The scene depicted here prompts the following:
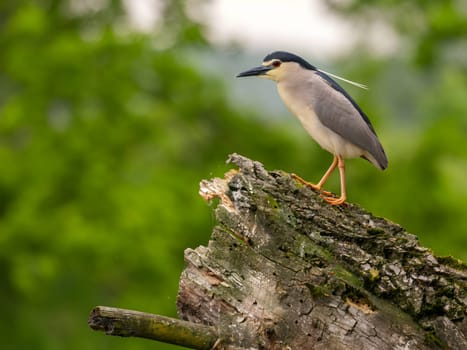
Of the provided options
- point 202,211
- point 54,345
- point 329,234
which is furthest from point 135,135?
point 329,234

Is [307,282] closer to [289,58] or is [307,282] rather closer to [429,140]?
[289,58]

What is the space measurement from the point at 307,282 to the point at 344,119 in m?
3.08

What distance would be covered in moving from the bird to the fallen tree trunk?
7.91 ft

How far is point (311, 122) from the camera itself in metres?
9.95

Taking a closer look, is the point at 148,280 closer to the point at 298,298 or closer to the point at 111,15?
the point at 111,15

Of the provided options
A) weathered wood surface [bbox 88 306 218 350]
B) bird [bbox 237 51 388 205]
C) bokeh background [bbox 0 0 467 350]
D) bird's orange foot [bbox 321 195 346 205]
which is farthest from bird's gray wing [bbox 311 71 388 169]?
bokeh background [bbox 0 0 467 350]

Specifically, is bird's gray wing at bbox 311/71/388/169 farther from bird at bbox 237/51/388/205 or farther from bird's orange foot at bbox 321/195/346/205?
bird's orange foot at bbox 321/195/346/205

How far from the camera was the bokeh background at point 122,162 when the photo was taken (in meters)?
24.5

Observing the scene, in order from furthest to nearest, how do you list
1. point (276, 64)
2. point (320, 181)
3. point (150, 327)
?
point (276, 64) < point (320, 181) < point (150, 327)

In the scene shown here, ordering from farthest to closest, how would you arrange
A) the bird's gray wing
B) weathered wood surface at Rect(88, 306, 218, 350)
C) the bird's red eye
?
the bird's red eye
the bird's gray wing
weathered wood surface at Rect(88, 306, 218, 350)

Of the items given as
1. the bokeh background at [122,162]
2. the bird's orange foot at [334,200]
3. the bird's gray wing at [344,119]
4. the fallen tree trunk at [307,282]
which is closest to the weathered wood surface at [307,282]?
the fallen tree trunk at [307,282]

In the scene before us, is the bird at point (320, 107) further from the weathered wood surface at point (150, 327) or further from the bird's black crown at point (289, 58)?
the weathered wood surface at point (150, 327)

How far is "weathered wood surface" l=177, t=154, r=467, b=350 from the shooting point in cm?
699

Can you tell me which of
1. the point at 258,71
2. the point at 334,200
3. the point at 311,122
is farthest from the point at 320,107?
the point at 334,200
